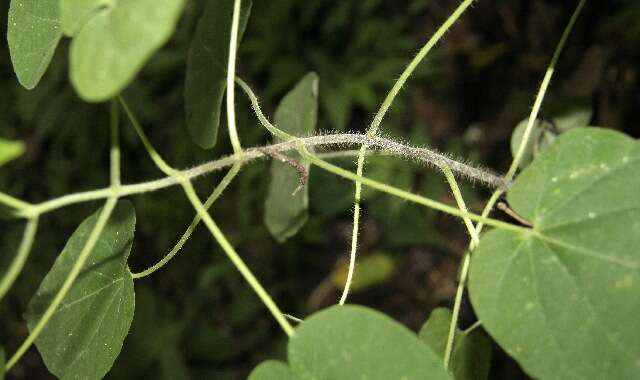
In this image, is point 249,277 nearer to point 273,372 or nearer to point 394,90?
point 273,372

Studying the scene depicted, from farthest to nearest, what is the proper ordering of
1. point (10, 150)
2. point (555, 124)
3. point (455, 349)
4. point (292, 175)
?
point (555, 124), point (292, 175), point (455, 349), point (10, 150)

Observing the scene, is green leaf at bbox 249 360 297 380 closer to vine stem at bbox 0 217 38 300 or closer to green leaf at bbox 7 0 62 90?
vine stem at bbox 0 217 38 300

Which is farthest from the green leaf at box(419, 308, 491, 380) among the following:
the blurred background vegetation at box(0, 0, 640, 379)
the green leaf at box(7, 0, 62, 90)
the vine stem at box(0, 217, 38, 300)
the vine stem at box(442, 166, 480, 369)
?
the blurred background vegetation at box(0, 0, 640, 379)

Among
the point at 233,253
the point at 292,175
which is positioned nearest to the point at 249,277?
the point at 233,253

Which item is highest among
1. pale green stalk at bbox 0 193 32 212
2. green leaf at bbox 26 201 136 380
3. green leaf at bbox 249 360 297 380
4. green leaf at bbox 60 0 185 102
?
green leaf at bbox 60 0 185 102

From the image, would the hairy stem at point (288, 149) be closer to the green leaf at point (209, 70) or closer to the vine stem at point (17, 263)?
the vine stem at point (17, 263)

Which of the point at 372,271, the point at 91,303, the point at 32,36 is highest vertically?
the point at 32,36
